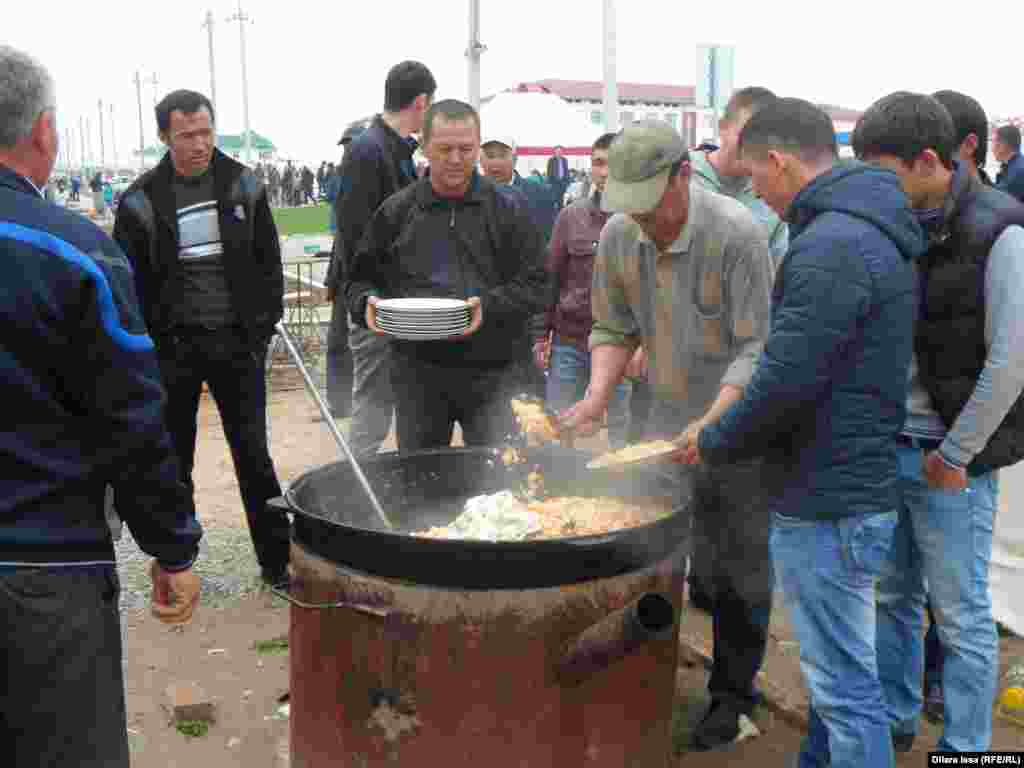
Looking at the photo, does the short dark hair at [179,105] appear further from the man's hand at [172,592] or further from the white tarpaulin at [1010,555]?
the white tarpaulin at [1010,555]

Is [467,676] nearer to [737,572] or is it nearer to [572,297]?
[737,572]

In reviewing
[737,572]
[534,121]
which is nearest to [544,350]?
[737,572]

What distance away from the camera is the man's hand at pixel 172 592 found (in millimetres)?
2520

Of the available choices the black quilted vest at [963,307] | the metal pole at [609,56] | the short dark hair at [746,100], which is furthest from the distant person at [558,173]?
the black quilted vest at [963,307]

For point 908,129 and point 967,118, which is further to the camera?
point 967,118

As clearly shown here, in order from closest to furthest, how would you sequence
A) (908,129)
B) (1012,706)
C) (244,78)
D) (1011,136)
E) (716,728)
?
(908,129) → (716,728) → (1012,706) → (1011,136) → (244,78)

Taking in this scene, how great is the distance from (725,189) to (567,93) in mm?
87685

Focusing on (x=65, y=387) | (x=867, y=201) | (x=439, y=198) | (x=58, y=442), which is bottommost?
(x=58, y=442)

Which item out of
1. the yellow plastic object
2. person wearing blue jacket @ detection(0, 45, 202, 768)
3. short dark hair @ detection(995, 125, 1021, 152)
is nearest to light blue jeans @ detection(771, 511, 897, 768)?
the yellow plastic object

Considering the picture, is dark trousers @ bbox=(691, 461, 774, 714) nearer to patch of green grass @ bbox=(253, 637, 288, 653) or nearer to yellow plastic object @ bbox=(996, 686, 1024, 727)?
yellow plastic object @ bbox=(996, 686, 1024, 727)

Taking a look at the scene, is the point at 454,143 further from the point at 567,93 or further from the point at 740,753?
the point at 567,93

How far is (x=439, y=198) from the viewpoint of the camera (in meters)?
4.52

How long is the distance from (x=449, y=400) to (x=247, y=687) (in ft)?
4.95

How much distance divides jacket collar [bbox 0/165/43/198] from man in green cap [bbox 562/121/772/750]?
1.73m
